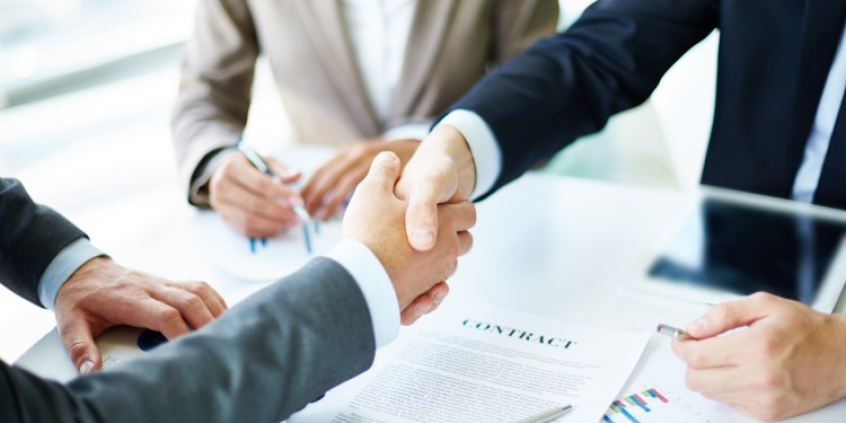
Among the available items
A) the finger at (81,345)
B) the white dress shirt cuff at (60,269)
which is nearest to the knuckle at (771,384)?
the finger at (81,345)

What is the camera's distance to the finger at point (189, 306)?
3.18ft

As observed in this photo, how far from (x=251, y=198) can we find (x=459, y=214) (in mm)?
381

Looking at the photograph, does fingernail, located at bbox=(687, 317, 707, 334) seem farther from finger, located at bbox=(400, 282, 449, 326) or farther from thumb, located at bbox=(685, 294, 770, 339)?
finger, located at bbox=(400, 282, 449, 326)

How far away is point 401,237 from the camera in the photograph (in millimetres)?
940

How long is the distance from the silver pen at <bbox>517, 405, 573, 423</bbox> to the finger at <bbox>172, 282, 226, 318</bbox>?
0.41m

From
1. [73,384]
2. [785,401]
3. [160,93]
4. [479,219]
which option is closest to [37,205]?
[73,384]

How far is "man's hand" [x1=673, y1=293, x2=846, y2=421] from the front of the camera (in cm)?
79

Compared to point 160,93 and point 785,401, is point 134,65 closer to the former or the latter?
point 160,93

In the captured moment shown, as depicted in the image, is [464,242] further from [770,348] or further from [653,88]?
[653,88]

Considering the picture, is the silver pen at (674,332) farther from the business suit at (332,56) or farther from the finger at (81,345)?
the business suit at (332,56)

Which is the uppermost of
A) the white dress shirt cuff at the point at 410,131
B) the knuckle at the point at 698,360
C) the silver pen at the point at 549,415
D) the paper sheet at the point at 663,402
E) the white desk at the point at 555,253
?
the knuckle at the point at 698,360

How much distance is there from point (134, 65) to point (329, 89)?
1902mm

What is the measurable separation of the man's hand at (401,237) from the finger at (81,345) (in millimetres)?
324

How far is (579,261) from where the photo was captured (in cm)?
114
